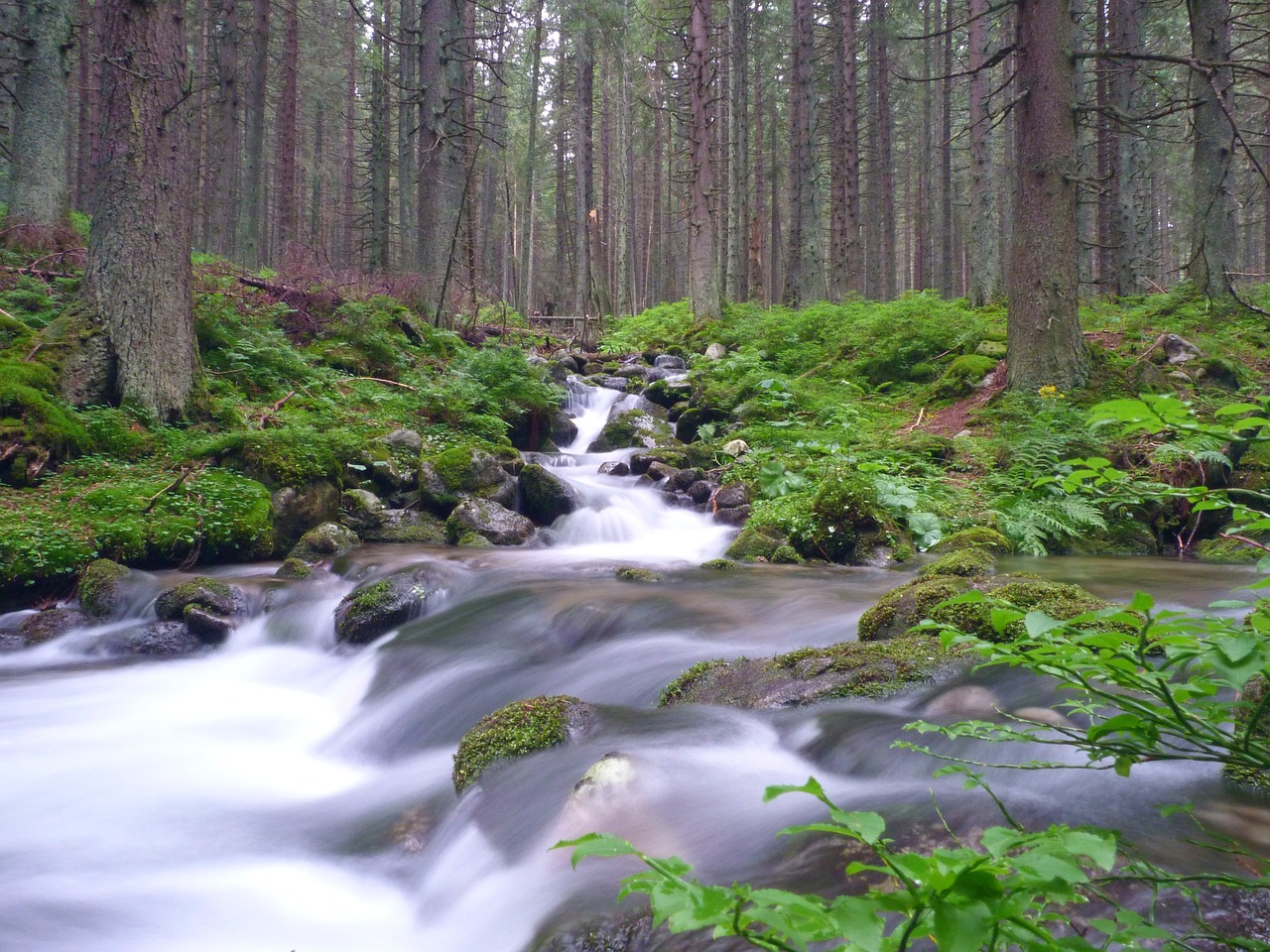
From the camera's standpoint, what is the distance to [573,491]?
34.6 ft

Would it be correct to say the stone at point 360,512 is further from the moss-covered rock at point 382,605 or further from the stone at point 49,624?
the stone at point 49,624

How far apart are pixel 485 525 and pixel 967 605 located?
628 cm

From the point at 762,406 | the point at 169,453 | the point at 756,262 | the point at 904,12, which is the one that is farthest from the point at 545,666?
the point at 904,12

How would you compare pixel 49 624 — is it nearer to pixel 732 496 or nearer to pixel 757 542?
pixel 757 542

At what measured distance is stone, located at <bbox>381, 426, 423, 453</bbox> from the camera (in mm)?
10477

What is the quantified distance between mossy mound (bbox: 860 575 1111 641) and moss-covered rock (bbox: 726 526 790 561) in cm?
352

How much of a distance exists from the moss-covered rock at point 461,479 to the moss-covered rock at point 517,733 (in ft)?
19.2

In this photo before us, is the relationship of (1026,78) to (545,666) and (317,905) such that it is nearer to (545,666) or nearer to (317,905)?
(545,666)

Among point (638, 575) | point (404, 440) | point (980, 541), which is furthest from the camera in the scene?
point (404, 440)

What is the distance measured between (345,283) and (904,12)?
866 inches

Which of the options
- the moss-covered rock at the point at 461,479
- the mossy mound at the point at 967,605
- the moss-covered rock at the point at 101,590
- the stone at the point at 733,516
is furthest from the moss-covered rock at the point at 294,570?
the mossy mound at the point at 967,605

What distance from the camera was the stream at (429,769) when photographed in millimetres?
3012

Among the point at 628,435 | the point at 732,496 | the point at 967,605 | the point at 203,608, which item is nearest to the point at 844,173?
the point at 628,435

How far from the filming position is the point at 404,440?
10.6 meters
